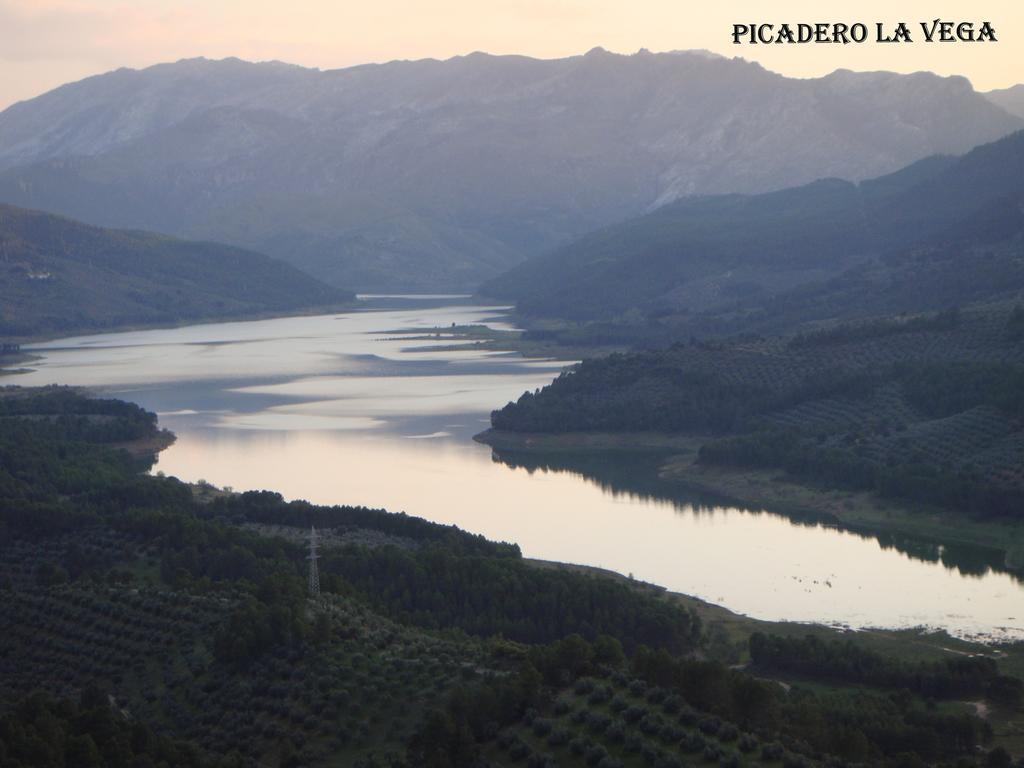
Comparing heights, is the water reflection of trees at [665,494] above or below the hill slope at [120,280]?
below

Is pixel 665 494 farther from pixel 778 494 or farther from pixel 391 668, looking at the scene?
pixel 391 668

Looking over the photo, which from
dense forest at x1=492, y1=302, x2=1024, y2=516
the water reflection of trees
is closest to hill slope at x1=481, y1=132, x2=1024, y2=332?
dense forest at x1=492, y1=302, x2=1024, y2=516

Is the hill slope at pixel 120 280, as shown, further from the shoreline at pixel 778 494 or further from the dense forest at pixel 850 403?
the shoreline at pixel 778 494

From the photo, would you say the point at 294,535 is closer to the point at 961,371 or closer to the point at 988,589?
the point at 988,589

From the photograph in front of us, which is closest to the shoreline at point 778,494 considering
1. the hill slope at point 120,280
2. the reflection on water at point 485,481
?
the reflection on water at point 485,481

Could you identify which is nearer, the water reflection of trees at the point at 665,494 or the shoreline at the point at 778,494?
the water reflection of trees at the point at 665,494

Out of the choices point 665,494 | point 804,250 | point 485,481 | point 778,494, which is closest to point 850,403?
point 778,494

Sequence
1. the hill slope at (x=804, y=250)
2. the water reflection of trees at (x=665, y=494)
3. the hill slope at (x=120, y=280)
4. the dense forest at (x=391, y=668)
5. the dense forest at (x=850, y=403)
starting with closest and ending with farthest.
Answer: the dense forest at (x=391, y=668) → the water reflection of trees at (x=665, y=494) → the dense forest at (x=850, y=403) → the hill slope at (x=804, y=250) → the hill slope at (x=120, y=280)
